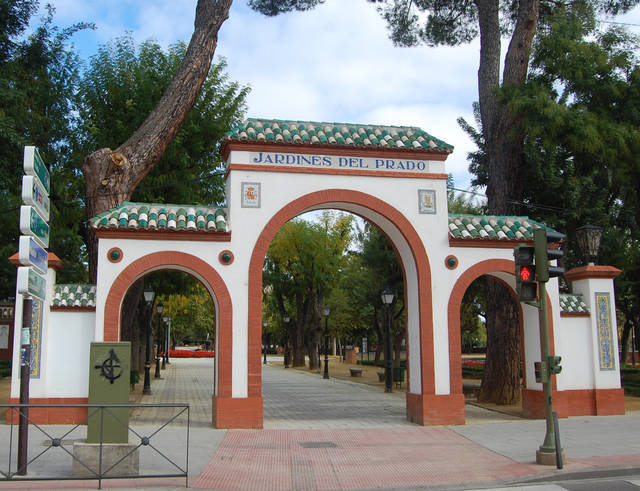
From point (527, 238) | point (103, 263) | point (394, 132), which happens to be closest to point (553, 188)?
point (527, 238)

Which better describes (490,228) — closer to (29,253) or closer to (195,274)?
(195,274)

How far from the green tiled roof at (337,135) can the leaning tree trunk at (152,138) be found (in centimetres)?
252

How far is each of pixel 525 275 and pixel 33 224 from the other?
7.40 metres

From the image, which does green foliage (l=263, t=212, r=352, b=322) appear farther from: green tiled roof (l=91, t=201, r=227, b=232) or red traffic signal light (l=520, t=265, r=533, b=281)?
red traffic signal light (l=520, t=265, r=533, b=281)

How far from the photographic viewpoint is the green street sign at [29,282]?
7.67 metres

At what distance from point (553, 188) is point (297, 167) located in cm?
1023

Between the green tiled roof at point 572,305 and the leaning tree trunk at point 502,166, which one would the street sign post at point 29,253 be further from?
the leaning tree trunk at point 502,166

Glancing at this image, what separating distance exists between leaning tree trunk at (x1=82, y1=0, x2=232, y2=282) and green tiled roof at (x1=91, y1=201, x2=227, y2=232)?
1462 millimetres

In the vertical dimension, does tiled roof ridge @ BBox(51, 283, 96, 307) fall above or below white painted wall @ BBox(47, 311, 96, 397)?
above

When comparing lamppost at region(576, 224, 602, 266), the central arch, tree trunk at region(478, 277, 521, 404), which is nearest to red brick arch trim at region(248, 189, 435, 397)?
the central arch

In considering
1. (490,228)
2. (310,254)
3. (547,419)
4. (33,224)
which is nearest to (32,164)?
(33,224)

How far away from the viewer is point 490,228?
14055 millimetres

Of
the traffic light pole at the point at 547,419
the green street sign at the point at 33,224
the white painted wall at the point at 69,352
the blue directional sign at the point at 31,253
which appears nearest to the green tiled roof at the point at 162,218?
the white painted wall at the point at 69,352

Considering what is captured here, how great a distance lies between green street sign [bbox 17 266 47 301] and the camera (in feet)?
25.2
